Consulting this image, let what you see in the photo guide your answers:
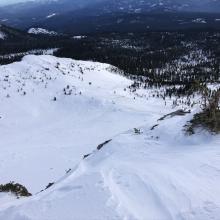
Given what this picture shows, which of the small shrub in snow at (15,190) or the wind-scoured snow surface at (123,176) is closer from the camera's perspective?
the wind-scoured snow surface at (123,176)

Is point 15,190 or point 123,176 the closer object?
point 123,176

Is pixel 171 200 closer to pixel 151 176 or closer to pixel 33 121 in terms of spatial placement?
pixel 151 176

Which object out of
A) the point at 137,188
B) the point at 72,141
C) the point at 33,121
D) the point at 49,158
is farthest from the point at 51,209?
the point at 33,121

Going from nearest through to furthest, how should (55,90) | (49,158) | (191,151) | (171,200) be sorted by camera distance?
1. (171,200)
2. (191,151)
3. (49,158)
4. (55,90)

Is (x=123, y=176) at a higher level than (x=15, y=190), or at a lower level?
higher

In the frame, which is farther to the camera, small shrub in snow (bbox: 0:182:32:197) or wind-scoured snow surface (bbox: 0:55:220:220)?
small shrub in snow (bbox: 0:182:32:197)

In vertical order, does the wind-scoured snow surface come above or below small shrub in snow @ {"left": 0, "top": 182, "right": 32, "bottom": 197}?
above

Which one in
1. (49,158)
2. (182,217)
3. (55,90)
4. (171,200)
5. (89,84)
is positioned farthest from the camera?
(89,84)

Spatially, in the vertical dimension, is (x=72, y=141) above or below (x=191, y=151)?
below

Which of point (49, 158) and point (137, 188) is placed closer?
point (137, 188)

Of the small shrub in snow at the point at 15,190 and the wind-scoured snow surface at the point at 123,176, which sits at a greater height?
the wind-scoured snow surface at the point at 123,176
